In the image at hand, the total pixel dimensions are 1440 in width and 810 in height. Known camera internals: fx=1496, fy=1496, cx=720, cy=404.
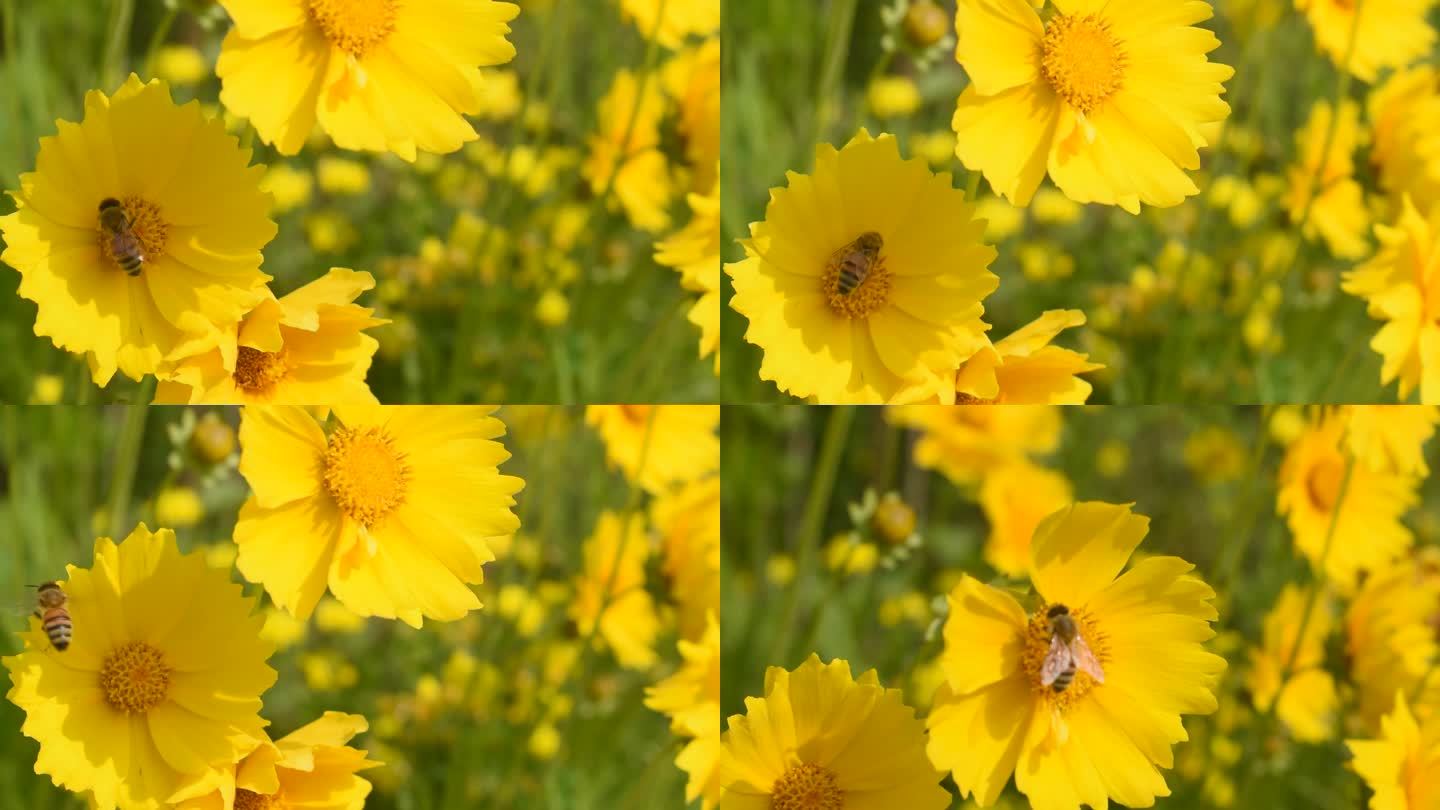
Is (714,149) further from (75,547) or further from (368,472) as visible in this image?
(75,547)

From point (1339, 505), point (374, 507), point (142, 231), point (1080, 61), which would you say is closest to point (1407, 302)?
point (1339, 505)

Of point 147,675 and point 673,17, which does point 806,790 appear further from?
point 673,17

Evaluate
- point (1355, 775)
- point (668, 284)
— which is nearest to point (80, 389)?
point (668, 284)

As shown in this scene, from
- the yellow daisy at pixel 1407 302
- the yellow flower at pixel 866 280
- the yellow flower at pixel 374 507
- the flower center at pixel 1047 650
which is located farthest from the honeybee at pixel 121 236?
the yellow daisy at pixel 1407 302

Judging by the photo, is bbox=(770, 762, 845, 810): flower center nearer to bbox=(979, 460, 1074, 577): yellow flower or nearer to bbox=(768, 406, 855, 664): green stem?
bbox=(768, 406, 855, 664): green stem

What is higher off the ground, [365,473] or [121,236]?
[121,236]

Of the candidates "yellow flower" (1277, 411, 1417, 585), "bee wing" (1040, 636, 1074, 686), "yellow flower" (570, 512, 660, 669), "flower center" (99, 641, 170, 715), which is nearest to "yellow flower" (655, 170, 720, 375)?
"yellow flower" (570, 512, 660, 669)
